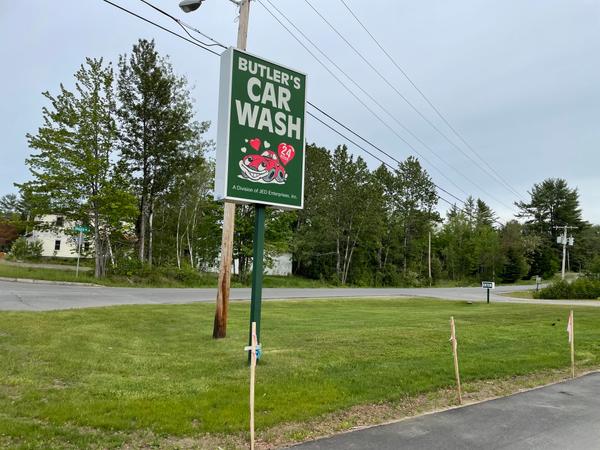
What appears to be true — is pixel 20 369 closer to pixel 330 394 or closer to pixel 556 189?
pixel 330 394

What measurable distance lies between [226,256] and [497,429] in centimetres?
665

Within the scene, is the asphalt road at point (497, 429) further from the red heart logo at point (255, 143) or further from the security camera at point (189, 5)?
the security camera at point (189, 5)

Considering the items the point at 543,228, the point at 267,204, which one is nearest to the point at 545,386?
the point at 267,204

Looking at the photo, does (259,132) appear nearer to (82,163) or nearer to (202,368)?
(202,368)

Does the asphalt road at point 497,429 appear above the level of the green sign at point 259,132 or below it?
below

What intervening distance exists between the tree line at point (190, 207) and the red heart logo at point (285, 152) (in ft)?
64.1

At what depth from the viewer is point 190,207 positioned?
133 feet

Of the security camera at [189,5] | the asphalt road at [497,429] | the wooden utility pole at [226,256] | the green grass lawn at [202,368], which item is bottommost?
the asphalt road at [497,429]

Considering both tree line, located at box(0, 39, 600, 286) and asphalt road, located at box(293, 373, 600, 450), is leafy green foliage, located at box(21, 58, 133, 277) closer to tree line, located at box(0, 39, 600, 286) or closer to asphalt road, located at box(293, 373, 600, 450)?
tree line, located at box(0, 39, 600, 286)

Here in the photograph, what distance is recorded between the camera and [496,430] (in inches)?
209

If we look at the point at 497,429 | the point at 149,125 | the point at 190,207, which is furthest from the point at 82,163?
the point at 497,429

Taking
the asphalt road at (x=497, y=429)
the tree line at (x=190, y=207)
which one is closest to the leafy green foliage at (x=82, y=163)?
the tree line at (x=190, y=207)

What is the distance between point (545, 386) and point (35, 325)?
10.1 m

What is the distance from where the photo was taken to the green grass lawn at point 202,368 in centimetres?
484
